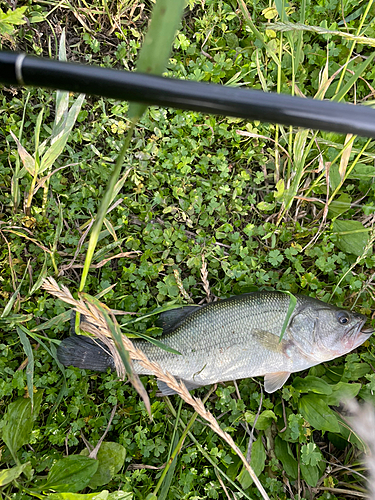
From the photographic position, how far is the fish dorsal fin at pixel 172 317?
8.71 feet

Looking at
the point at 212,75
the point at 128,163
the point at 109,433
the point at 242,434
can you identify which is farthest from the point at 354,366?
the point at 212,75

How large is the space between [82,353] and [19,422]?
24.6 inches

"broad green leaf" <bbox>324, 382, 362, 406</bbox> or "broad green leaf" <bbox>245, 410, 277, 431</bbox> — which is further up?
"broad green leaf" <bbox>324, 382, 362, 406</bbox>

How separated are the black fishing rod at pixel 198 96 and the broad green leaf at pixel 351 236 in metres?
1.93

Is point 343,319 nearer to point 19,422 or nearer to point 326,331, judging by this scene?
point 326,331

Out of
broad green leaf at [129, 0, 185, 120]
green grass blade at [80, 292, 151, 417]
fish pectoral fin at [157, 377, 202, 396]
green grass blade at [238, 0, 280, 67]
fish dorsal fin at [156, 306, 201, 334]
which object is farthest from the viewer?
fish dorsal fin at [156, 306, 201, 334]

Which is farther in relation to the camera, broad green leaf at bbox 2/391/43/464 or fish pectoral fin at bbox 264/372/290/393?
fish pectoral fin at bbox 264/372/290/393

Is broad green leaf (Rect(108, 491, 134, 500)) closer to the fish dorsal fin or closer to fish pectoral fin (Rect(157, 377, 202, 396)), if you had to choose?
fish pectoral fin (Rect(157, 377, 202, 396))

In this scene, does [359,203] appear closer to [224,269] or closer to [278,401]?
[224,269]

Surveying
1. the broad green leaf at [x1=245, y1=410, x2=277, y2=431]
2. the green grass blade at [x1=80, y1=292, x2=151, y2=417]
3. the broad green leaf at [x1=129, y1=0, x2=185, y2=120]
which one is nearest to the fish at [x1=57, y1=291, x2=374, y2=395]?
the broad green leaf at [x1=245, y1=410, x2=277, y2=431]

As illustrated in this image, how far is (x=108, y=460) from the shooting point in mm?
2537

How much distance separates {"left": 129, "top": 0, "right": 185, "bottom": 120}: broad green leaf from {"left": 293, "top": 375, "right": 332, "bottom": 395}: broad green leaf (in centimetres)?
235

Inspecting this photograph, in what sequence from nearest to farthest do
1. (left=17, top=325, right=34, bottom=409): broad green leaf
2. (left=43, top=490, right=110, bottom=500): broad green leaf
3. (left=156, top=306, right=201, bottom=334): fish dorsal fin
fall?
(left=43, top=490, right=110, bottom=500): broad green leaf → (left=17, top=325, right=34, bottom=409): broad green leaf → (left=156, top=306, right=201, bottom=334): fish dorsal fin

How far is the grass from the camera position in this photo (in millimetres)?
2572
